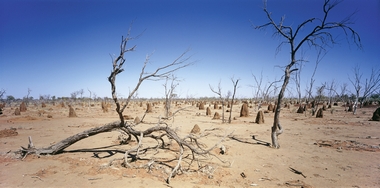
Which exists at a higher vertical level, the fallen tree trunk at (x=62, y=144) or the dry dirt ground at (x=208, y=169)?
the fallen tree trunk at (x=62, y=144)

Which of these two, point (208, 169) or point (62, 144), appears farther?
point (62, 144)

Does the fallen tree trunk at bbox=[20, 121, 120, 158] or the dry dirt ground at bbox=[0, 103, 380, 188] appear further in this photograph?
the fallen tree trunk at bbox=[20, 121, 120, 158]

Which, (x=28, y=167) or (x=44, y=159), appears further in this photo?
(x=44, y=159)

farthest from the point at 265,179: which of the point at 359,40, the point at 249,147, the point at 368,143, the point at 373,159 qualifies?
the point at 368,143

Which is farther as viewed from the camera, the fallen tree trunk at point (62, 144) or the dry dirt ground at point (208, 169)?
the fallen tree trunk at point (62, 144)

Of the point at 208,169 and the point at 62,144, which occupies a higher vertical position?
the point at 62,144

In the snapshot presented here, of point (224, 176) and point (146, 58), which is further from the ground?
point (146, 58)

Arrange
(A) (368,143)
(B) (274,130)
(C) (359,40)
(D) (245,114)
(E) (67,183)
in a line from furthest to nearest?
(D) (245,114)
(A) (368,143)
(B) (274,130)
(C) (359,40)
(E) (67,183)

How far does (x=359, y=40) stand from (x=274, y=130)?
3977 millimetres

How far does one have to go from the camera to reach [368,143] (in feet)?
24.8

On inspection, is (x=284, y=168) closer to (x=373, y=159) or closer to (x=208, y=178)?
(x=208, y=178)

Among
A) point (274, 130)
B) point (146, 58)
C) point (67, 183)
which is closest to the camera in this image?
point (67, 183)

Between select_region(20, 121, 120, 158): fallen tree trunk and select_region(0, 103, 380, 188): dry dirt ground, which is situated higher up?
select_region(20, 121, 120, 158): fallen tree trunk

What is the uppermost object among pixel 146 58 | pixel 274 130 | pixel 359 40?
pixel 359 40
